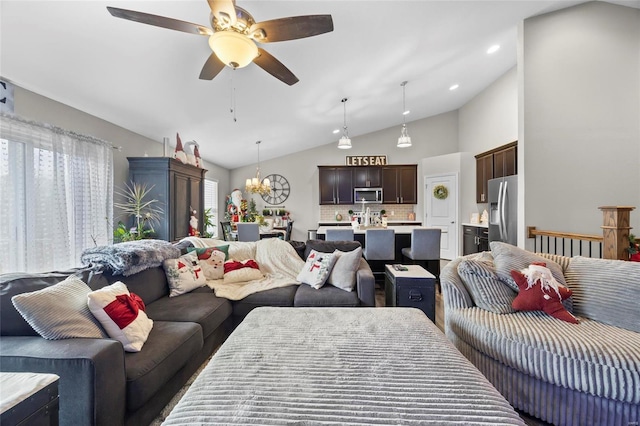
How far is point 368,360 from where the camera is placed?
1.12 meters

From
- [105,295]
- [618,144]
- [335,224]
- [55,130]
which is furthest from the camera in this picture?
[335,224]

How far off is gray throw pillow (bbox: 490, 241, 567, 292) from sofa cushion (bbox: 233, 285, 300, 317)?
6.01ft

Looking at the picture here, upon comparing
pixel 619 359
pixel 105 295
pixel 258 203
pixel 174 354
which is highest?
pixel 258 203

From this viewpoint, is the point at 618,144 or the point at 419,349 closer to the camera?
the point at 419,349

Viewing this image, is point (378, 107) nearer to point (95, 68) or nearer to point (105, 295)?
point (95, 68)

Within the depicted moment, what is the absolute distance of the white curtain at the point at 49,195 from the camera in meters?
2.08

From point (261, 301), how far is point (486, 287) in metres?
1.91

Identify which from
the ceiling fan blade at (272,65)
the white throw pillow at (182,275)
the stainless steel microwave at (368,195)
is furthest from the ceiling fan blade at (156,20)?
the stainless steel microwave at (368,195)

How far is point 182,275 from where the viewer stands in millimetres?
2418

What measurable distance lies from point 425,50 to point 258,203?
5.42 m

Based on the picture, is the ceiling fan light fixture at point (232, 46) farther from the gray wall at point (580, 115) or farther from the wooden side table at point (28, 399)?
the gray wall at point (580, 115)

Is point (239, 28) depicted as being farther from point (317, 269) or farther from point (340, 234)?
point (340, 234)

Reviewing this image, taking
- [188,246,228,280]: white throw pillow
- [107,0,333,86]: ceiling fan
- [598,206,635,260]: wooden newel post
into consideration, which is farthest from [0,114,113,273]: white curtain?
[598,206,635,260]: wooden newel post

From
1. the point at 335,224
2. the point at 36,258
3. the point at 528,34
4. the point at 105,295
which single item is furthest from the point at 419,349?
the point at 335,224
